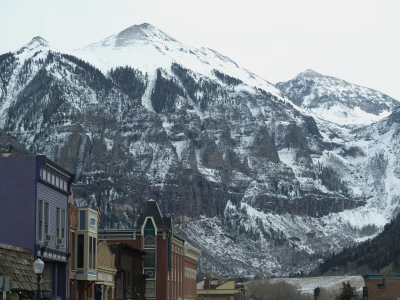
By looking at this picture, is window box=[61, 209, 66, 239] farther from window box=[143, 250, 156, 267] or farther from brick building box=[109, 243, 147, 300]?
window box=[143, 250, 156, 267]

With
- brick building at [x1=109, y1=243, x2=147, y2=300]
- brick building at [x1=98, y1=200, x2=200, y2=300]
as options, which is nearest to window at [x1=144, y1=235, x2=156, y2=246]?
brick building at [x1=98, y1=200, x2=200, y2=300]

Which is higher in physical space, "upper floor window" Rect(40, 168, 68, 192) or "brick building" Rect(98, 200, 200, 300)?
"brick building" Rect(98, 200, 200, 300)

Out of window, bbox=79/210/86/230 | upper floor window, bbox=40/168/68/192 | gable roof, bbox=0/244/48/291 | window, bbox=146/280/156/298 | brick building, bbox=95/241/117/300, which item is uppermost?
window, bbox=146/280/156/298

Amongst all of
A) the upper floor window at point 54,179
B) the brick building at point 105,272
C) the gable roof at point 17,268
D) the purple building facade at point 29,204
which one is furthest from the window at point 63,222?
the brick building at point 105,272

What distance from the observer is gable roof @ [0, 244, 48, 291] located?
164ft

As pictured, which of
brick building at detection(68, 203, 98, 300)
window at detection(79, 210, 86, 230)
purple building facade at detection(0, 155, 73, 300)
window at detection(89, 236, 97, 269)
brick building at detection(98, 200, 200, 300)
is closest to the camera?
purple building facade at detection(0, 155, 73, 300)

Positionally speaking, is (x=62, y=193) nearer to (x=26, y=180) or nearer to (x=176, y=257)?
(x=26, y=180)

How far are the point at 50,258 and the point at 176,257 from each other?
89.9m

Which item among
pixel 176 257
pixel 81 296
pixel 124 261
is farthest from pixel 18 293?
pixel 176 257

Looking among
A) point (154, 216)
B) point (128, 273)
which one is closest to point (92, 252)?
point (128, 273)

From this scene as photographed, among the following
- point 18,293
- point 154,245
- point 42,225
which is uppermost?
point 154,245

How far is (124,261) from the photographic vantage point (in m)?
104

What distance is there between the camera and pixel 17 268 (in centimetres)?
5266

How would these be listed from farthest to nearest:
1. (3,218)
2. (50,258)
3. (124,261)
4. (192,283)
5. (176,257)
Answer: (192,283)
(176,257)
(124,261)
(50,258)
(3,218)
